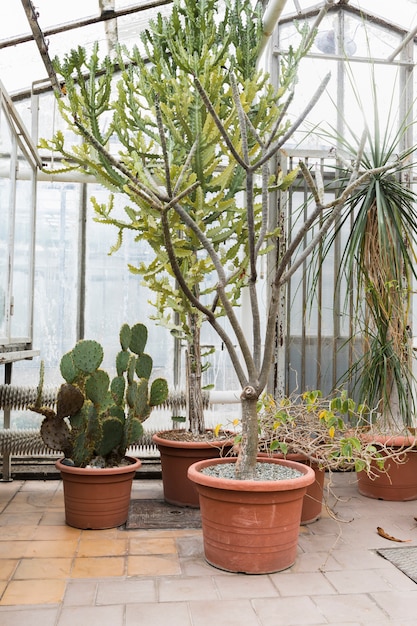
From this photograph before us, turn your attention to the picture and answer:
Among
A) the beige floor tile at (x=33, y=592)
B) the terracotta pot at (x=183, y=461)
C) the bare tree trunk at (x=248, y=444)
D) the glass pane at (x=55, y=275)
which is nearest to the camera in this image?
the beige floor tile at (x=33, y=592)

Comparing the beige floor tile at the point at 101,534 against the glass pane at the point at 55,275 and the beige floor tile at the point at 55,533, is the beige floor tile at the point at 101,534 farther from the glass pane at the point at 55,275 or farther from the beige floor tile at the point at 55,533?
the glass pane at the point at 55,275

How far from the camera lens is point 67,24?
3387 mm

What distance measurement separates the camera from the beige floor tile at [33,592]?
6.31ft

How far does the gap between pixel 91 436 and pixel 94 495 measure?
27 centimetres

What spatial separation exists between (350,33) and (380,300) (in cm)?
196

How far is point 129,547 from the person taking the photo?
96.5 inches

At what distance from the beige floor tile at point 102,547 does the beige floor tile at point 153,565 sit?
0.10 m

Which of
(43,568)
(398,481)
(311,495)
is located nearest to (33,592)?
(43,568)

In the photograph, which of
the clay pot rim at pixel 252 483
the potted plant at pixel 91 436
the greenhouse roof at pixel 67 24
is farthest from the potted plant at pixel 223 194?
the potted plant at pixel 91 436

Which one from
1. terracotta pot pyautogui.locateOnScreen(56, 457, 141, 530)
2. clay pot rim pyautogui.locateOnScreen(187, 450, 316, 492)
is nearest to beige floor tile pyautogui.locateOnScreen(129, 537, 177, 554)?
terracotta pot pyautogui.locateOnScreen(56, 457, 141, 530)

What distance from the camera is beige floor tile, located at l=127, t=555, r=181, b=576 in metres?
2.17

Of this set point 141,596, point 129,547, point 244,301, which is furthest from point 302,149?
point 141,596

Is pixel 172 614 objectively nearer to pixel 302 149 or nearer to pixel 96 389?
pixel 96 389

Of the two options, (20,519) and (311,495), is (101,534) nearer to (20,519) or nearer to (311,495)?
(20,519)
